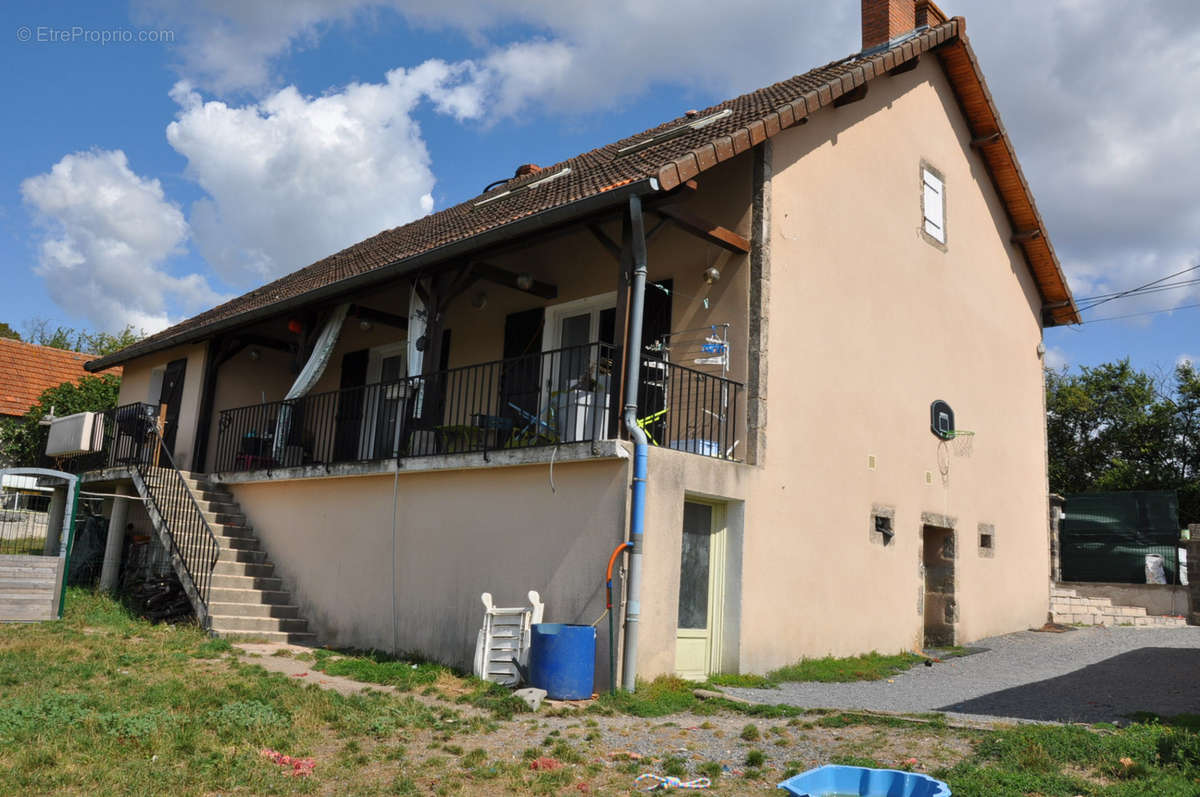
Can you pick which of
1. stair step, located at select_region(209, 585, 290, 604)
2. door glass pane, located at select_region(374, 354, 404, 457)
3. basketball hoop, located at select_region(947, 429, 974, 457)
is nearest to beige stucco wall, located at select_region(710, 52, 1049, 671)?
basketball hoop, located at select_region(947, 429, 974, 457)

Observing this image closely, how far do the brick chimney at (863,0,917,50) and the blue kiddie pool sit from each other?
11.2 metres

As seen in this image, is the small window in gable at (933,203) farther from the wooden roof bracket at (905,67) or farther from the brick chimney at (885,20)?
the brick chimney at (885,20)

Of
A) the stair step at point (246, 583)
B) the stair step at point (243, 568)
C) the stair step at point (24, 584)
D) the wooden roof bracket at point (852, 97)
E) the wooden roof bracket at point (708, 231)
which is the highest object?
the wooden roof bracket at point (852, 97)

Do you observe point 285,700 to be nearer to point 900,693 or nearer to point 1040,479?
point 900,693

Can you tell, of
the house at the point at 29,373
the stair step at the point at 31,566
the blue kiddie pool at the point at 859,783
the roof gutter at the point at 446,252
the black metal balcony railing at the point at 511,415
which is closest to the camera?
the blue kiddie pool at the point at 859,783

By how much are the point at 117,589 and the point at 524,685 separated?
8286mm

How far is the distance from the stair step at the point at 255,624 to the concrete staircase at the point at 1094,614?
1109cm

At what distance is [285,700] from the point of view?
23.0 feet

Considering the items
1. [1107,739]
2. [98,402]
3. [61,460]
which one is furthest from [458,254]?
[98,402]

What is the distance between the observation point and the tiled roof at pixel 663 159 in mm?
8938

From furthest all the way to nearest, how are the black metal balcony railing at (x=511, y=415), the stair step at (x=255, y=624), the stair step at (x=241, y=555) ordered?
the stair step at (x=241, y=555), the stair step at (x=255, y=624), the black metal balcony railing at (x=511, y=415)

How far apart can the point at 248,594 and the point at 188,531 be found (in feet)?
4.40

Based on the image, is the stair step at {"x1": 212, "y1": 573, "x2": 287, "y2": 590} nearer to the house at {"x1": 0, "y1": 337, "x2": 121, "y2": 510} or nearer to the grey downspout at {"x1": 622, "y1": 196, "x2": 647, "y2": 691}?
the grey downspout at {"x1": 622, "y1": 196, "x2": 647, "y2": 691}

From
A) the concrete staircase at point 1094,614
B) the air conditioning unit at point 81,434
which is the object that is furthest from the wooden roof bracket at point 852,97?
the air conditioning unit at point 81,434
